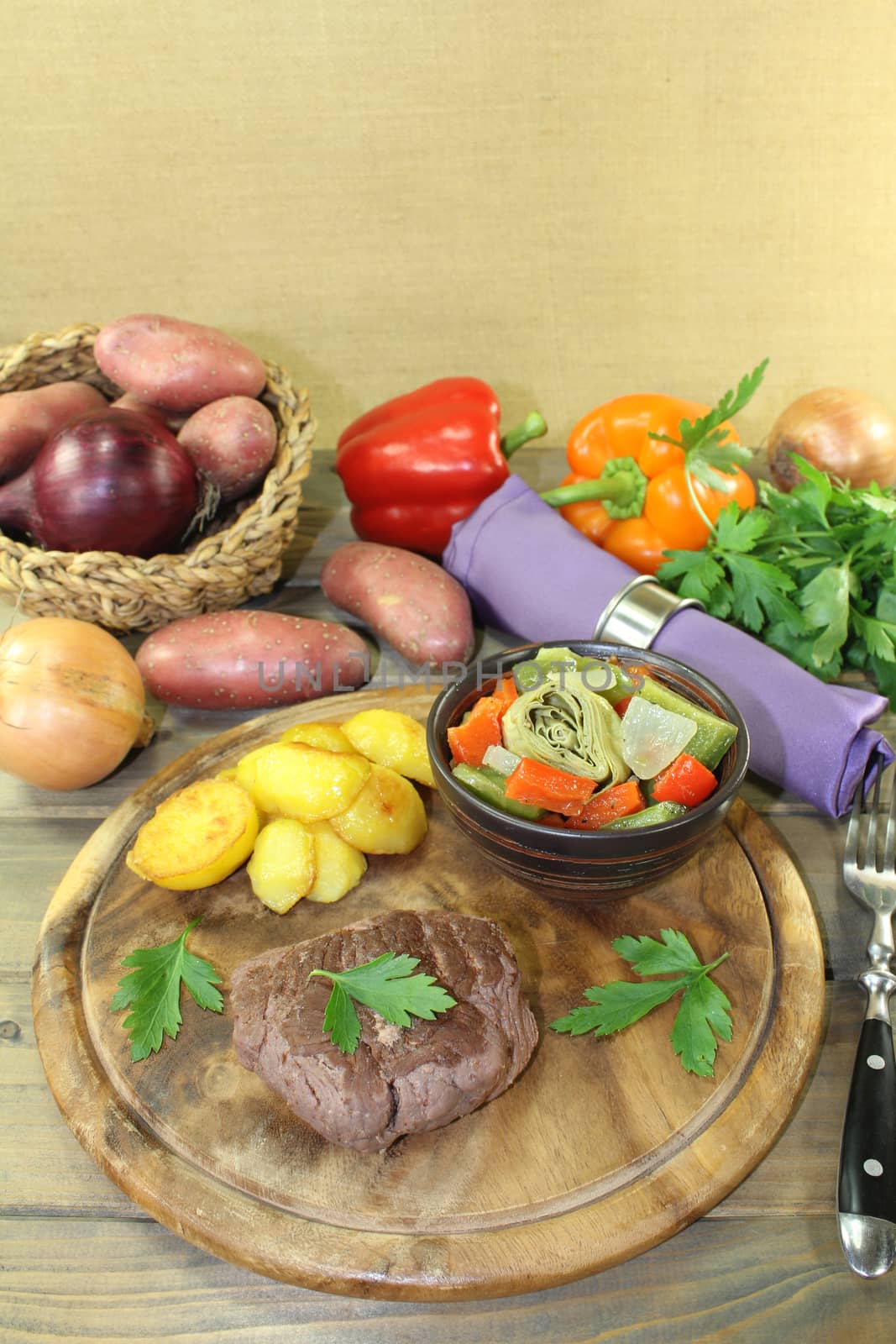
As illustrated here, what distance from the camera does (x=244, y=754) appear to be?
185 cm

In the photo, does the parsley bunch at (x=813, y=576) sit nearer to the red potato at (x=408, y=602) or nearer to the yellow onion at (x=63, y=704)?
the red potato at (x=408, y=602)

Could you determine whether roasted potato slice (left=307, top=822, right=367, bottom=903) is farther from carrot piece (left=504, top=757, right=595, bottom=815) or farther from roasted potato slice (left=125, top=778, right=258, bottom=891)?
carrot piece (left=504, top=757, right=595, bottom=815)

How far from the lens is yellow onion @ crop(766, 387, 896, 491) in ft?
7.84

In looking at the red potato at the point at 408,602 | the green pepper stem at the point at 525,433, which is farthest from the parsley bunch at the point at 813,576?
the green pepper stem at the point at 525,433

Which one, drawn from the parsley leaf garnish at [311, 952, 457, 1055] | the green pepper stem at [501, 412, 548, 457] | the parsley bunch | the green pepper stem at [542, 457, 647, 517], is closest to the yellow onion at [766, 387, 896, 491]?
the parsley bunch

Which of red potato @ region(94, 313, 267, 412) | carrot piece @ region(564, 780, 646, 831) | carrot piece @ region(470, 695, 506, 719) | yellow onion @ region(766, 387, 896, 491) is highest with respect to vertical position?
red potato @ region(94, 313, 267, 412)

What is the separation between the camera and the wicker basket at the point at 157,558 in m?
1.98

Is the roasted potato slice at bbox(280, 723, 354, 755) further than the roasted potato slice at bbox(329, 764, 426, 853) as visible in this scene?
Yes

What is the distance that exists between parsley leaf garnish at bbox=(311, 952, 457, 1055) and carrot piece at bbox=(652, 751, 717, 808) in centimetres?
41

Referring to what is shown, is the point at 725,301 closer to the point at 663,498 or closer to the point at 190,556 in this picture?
the point at 663,498

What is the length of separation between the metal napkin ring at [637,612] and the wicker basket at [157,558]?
73 centimetres

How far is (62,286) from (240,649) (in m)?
1.61

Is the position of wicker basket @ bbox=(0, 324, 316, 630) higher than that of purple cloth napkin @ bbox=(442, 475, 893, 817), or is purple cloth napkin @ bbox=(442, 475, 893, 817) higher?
wicker basket @ bbox=(0, 324, 316, 630)

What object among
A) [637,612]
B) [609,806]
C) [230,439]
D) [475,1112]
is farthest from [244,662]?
[475,1112]
